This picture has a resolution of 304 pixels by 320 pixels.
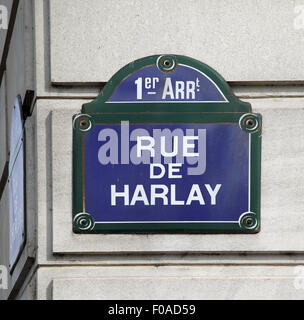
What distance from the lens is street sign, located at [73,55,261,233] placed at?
836cm

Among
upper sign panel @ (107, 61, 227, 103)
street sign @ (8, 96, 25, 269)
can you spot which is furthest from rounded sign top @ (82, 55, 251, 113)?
street sign @ (8, 96, 25, 269)

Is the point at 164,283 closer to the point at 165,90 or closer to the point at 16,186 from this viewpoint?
the point at 165,90

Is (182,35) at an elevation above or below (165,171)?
above

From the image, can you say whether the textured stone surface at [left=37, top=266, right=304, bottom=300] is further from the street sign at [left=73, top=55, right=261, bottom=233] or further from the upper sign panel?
the upper sign panel

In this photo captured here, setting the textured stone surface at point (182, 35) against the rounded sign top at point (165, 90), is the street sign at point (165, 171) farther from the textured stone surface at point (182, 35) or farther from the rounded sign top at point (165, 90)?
the textured stone surface at point (182, 35)

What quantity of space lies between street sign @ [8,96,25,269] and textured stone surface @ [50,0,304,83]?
0.63m

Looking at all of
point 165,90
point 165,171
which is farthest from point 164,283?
point 165,90

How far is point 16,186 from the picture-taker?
30.0ft

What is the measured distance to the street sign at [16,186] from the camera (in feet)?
28.9

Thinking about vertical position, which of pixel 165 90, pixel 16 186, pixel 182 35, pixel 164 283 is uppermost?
pixel 182 35

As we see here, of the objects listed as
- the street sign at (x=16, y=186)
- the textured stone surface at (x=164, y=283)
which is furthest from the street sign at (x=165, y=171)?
the street sign at (x=16, y=186)

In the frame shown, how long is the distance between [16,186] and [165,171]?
118 cm

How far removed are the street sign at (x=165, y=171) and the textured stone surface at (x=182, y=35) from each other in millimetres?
314
